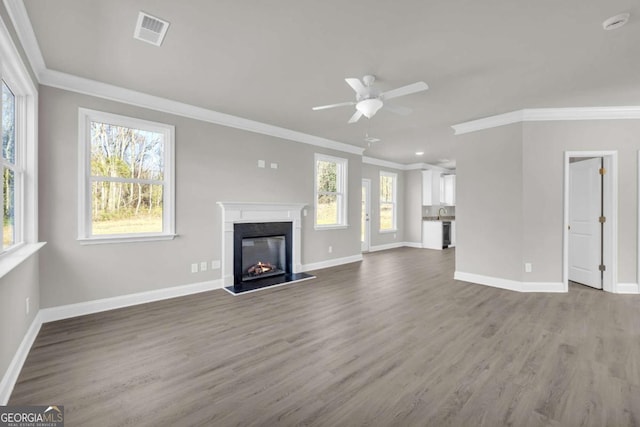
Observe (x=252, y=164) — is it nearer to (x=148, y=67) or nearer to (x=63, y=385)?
(x=148, y=67)

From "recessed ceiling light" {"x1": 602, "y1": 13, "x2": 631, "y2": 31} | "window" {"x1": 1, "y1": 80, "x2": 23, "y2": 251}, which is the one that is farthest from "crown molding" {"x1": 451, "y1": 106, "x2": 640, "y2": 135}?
"window" {"x1": 1, "y1": 80, "x2": 23, "y2": 251}

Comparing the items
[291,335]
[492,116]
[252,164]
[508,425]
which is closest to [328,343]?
[291,335]

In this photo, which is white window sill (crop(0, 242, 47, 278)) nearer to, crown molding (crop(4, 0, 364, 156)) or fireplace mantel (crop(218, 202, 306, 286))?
crown molding (crop(4, 0, 364, 156))

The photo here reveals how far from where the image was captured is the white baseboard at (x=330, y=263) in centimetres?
558

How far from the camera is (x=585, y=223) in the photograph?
449 centimetres

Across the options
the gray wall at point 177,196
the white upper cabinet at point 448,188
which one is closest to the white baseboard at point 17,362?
the gray wall at point 177,196

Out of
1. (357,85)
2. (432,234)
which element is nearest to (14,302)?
(357,85)

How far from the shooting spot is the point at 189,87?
11.1 feet

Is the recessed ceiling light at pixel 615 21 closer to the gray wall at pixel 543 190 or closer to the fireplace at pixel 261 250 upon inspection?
the gray wall at pixel 543 190

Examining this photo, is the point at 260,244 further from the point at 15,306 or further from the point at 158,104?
the point at 15,306

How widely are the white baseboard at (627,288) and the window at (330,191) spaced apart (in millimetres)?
4397

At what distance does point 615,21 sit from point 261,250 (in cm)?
478

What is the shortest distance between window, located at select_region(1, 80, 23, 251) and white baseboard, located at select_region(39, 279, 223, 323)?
3.03ft

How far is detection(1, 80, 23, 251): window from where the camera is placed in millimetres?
2271
